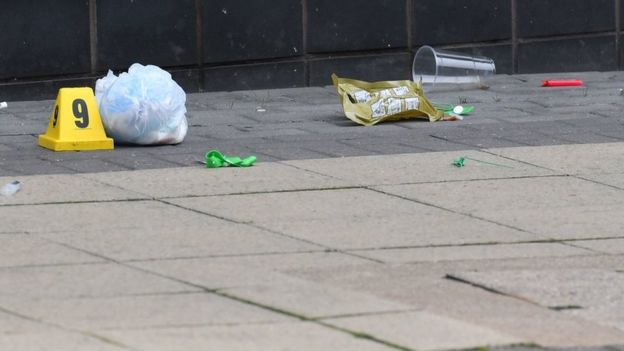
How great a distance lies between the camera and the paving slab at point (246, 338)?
16.5 ft

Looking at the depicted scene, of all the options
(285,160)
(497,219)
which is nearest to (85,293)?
(497,219)

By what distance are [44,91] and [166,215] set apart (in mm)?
5057

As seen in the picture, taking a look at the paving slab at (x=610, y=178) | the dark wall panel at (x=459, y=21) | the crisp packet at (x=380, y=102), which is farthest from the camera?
the dark wall panel at (x=459, y=21)

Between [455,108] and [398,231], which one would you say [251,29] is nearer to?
[455,108]

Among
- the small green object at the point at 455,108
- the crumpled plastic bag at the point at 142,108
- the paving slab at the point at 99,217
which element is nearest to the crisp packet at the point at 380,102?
the small green object at the point at 455,108

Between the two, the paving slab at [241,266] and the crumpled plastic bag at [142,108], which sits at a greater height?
the crumpled plastic bag at [142,108]

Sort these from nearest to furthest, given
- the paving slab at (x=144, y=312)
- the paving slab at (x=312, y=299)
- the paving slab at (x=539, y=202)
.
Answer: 1. the paving slab at (x=144, y=312)
2. the paving slab at (x=312, y=299)
3. the paving slab at (x=539, y=202)

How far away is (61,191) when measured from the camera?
317 inches

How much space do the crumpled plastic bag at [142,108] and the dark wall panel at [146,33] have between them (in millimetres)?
2658

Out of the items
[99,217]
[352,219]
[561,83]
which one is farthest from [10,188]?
[561,83]

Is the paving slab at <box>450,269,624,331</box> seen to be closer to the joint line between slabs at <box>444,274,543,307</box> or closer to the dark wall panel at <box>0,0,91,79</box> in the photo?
the joint line between slabs at <box>444,274,543,307</box>

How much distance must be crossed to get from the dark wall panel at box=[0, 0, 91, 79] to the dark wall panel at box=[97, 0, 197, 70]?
0.17 meters

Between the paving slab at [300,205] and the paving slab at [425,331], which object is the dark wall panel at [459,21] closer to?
the paving slab at [300,205]

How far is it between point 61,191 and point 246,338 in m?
3.18
